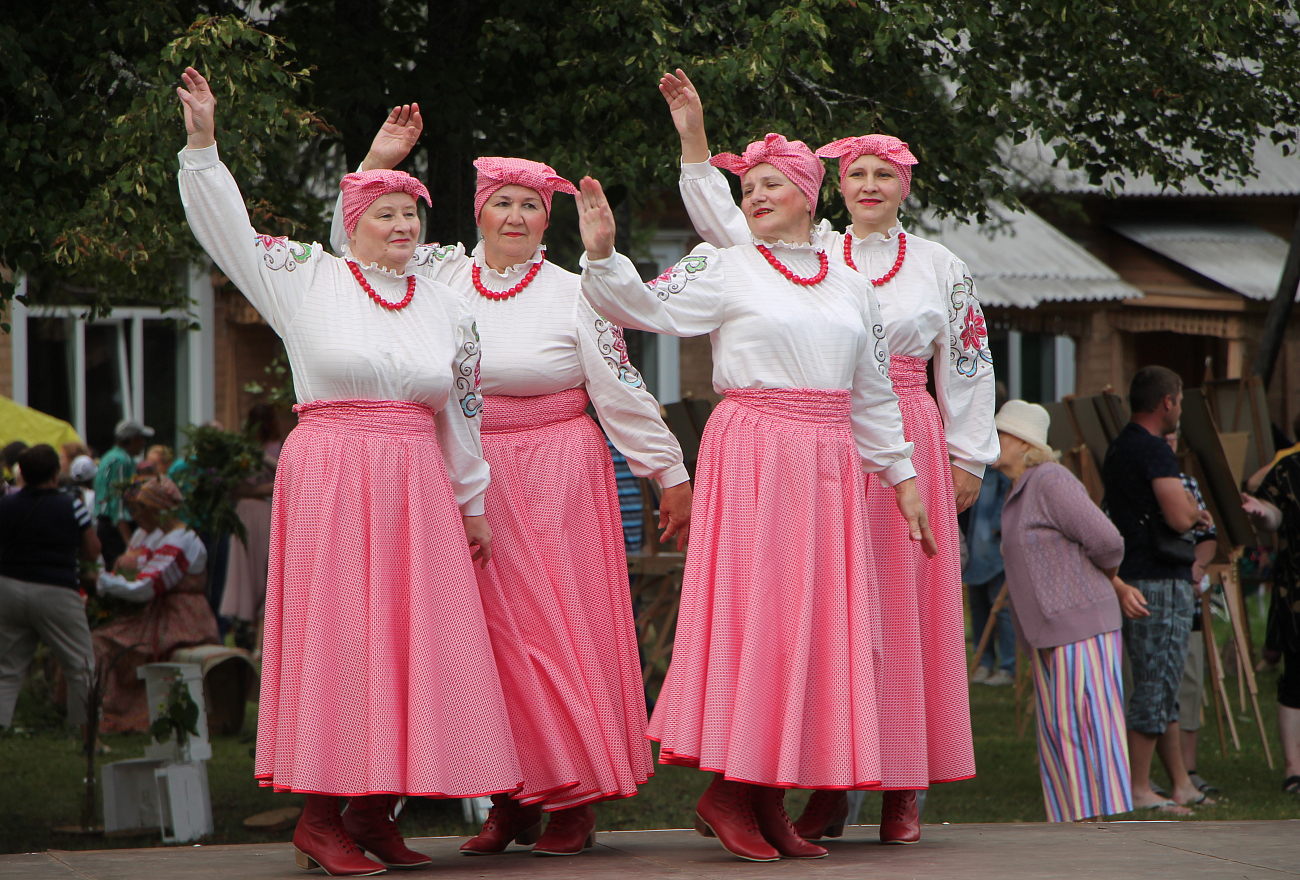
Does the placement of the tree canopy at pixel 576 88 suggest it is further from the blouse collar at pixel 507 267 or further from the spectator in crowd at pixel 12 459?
the spectator in crowd at pixel 12 459

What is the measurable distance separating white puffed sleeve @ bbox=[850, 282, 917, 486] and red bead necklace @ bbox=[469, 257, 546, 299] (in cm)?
99

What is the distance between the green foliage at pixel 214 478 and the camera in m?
8.90

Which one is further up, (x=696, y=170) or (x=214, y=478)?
(x=696, y=170)

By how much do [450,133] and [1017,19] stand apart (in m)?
2.75

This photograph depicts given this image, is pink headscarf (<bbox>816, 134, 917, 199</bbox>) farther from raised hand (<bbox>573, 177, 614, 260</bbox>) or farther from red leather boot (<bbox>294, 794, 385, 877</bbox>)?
red leather boot (<bbox>294, 794, 385, 877</bbox>)

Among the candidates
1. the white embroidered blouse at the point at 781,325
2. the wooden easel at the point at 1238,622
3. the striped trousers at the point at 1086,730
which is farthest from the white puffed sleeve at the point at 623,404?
the wooden easel at the point at 1238,622

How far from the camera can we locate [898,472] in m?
4.70

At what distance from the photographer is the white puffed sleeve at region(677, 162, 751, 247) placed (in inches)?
200

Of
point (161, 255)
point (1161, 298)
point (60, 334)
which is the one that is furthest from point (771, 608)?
point (1161, 298)

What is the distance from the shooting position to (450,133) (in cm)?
725

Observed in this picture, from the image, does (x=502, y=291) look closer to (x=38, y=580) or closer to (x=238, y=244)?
(x=238, y=244)

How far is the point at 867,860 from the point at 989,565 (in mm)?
6160

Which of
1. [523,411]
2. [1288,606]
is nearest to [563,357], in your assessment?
[523,411]

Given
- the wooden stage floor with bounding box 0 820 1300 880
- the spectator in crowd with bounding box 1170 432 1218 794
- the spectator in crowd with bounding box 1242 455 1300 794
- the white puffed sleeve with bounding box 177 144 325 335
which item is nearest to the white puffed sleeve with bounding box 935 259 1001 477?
the wooden stage floor with bounding box 0 820 1300 880
